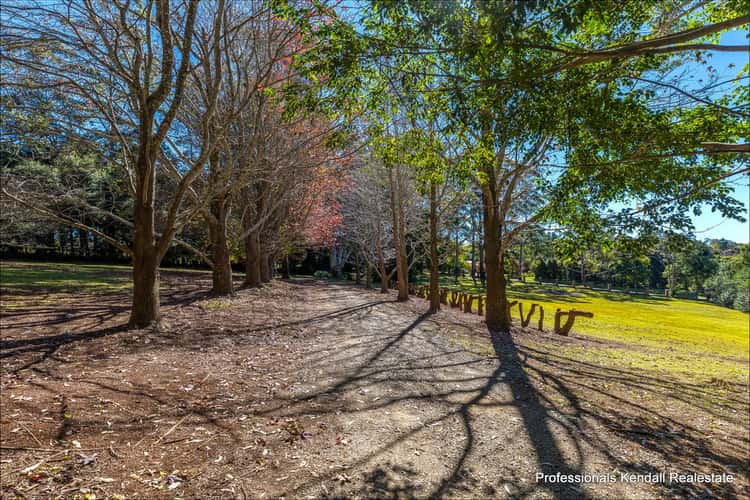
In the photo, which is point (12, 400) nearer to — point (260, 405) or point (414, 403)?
point (260, 405)

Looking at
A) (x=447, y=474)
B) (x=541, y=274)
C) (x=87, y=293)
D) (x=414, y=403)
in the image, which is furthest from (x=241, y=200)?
(x=541, y=274)

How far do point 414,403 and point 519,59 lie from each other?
472cm

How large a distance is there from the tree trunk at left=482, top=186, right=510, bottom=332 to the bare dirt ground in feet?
12.7

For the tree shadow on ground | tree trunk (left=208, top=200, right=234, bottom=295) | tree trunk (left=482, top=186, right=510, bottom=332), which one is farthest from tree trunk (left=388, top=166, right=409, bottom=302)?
the tree shadow on ground

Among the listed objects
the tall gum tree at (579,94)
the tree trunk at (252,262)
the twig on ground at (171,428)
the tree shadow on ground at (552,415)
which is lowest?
the tree shadow on ground at (552,415)

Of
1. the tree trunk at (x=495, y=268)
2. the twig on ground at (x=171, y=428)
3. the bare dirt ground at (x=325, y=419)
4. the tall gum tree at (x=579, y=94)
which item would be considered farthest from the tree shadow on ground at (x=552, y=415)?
the tree trunk at (x=495, y=268)

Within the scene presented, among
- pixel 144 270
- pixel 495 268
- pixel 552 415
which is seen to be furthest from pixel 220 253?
pixel 552 415

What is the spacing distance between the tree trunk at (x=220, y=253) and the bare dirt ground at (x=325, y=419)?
5.88m

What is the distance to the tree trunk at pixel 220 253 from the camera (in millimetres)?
14250

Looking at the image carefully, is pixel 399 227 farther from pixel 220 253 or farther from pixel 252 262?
pixel 220 253

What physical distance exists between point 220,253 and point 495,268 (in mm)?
10419

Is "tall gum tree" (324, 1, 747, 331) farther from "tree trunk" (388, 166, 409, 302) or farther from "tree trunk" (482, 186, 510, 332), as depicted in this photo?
"tree trunk" (388, 166, 409, 302)

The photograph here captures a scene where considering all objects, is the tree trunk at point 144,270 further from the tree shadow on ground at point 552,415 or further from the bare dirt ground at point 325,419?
the tree shadow on ground at point 552,415

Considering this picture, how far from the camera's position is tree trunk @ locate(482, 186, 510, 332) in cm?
1287
